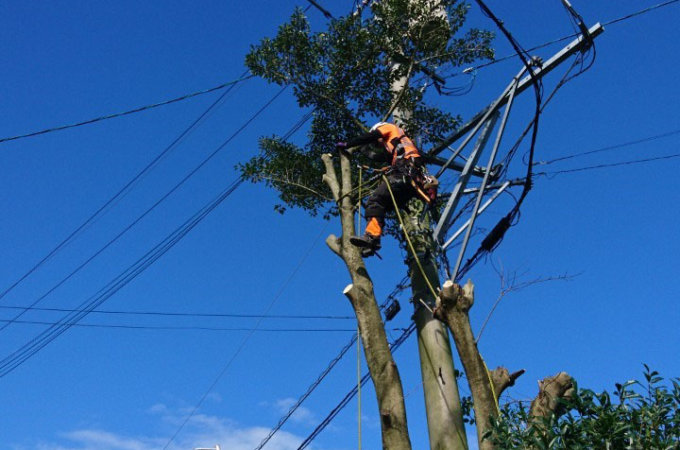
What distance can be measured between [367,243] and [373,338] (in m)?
1.07

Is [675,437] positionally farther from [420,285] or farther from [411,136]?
[411,136]

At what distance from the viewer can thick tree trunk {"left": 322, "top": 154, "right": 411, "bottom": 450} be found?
5.95 metres

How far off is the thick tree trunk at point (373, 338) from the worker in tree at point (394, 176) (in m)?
0.27

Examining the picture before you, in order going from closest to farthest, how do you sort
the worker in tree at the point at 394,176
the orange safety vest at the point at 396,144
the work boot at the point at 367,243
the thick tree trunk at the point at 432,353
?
the thick tree trunk at the point at 432,353 < the work boot at the point at 367,243 < the worker in tree at the point at 394,176 < the orange safety vest at the point at 396,144

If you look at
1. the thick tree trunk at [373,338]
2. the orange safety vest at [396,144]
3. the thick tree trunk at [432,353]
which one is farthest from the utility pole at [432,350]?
the orange safety vest at [396,144]

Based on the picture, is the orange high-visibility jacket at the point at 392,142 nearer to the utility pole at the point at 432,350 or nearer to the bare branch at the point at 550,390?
the utility pole at the point at 432,350

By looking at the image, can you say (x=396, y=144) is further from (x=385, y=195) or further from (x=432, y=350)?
(x=432, y=350)

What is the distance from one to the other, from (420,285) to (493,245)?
41.0 inches

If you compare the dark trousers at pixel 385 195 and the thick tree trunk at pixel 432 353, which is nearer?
the thick tree trunk at pixel 432 353

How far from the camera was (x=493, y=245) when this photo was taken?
8.20m

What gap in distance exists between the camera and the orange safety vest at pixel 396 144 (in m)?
7.77

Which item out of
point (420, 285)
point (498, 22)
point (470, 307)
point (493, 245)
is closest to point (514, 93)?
point (498, 22)

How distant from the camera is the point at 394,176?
7.69 metres

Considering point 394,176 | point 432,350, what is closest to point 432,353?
point 432,350
